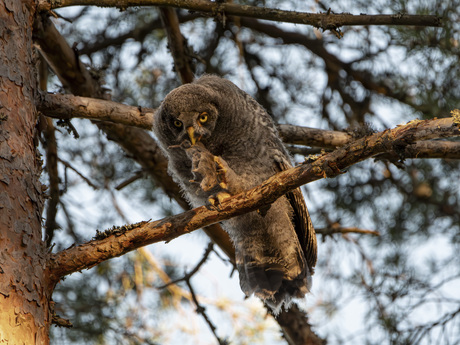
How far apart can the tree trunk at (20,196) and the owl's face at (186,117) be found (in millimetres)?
773

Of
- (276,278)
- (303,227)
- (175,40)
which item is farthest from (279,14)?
(276,278)

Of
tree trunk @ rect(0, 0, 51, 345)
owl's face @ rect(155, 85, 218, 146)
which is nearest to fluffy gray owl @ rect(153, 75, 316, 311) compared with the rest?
owl's face @ rect(155, 85, 218, 146)

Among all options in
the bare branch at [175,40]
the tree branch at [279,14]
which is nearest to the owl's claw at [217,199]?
the tree branch at [279,14]

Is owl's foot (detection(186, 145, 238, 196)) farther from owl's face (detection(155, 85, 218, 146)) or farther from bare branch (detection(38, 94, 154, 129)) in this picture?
bare branch (detection(38, 94, 154, 129))

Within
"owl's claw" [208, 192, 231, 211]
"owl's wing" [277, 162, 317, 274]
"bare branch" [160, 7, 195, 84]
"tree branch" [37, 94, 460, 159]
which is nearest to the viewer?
"owl's claw" [208, 192, 231, 211]

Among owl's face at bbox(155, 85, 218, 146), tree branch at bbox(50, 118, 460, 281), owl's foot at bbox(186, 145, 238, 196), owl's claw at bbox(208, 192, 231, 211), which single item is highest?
owl's face at bbox(155, 85, 218, 146)

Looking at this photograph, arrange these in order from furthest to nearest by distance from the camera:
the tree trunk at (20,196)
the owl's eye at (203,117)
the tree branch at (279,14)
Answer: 1. the owl's eye at (203,117)
2. the tree branch at (279,14)
3. the tree trunk at (20,196)

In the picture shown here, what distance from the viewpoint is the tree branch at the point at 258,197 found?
2131 mm

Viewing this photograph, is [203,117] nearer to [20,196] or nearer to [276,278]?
[276,278]

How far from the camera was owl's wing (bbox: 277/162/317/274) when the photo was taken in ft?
10.9

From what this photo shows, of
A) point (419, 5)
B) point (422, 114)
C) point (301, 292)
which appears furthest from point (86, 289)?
point (419, 5)

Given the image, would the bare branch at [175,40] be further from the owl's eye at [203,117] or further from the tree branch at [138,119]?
the owl's eye at [203,117]

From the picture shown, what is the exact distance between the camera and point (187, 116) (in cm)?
309

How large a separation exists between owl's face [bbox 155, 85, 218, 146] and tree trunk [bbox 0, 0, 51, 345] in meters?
0.77
